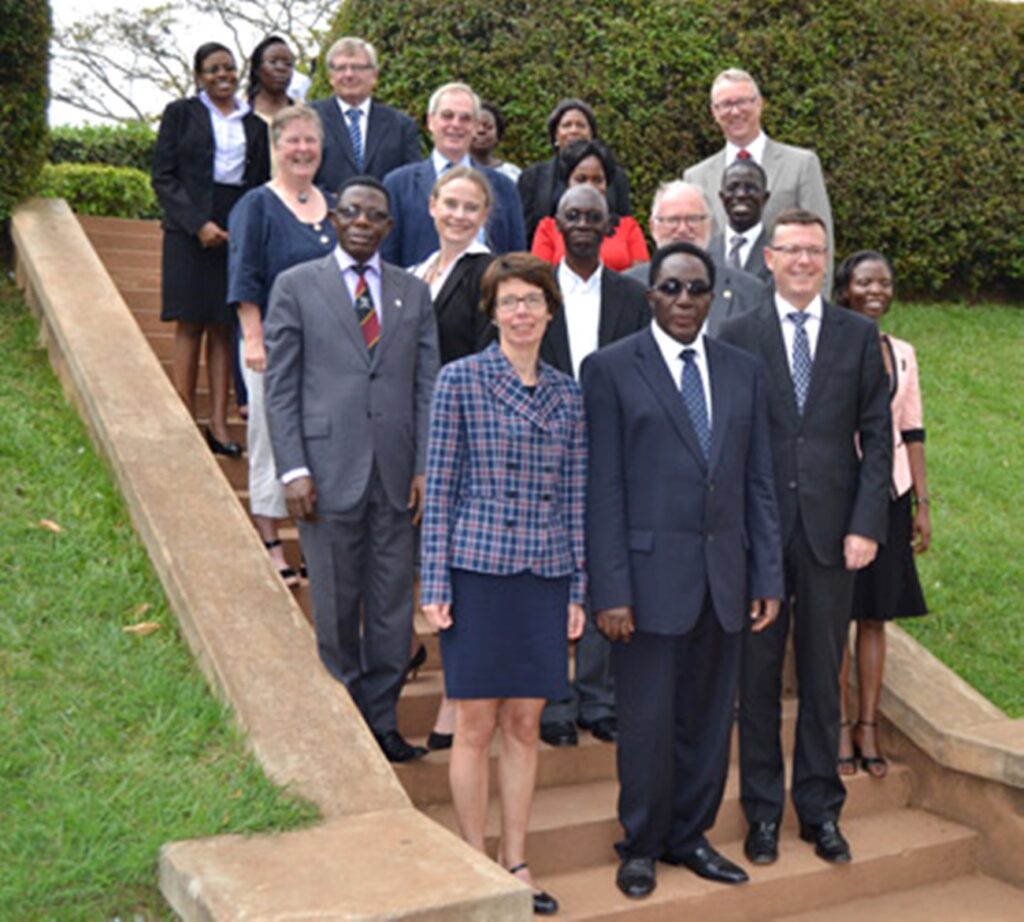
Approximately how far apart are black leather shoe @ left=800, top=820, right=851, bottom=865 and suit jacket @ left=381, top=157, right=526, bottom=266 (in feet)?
9.39

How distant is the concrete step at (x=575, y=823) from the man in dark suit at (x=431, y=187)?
→ 2.41 metres

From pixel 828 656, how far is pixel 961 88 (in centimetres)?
981

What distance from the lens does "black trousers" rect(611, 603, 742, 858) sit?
4.94 meters

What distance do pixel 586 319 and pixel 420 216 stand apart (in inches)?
42.7

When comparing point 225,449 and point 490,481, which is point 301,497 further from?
point 225,449

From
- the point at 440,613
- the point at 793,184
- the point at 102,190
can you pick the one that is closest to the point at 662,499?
the point at 440,613

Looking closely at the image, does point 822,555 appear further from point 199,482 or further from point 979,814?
point 199,482

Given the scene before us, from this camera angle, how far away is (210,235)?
7246 mm

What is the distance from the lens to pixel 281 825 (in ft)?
14.0

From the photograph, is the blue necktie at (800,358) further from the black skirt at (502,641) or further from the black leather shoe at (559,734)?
the black leather shoe at (559,734)

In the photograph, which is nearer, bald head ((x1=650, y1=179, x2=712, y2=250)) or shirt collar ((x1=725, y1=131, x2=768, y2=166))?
bald head ((x1=650, y1=179, x2=712, y2=250))

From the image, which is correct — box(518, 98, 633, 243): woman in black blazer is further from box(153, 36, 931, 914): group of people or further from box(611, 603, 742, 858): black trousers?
Answer: box(611, 603, 742, 858): black trousers

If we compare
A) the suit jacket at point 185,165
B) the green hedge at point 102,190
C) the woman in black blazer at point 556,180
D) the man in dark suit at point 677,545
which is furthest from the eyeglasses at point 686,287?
the green hedge at point 102,190

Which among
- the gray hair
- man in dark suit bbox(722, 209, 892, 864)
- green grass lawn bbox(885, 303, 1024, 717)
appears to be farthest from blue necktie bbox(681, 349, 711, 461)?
the gray hair
